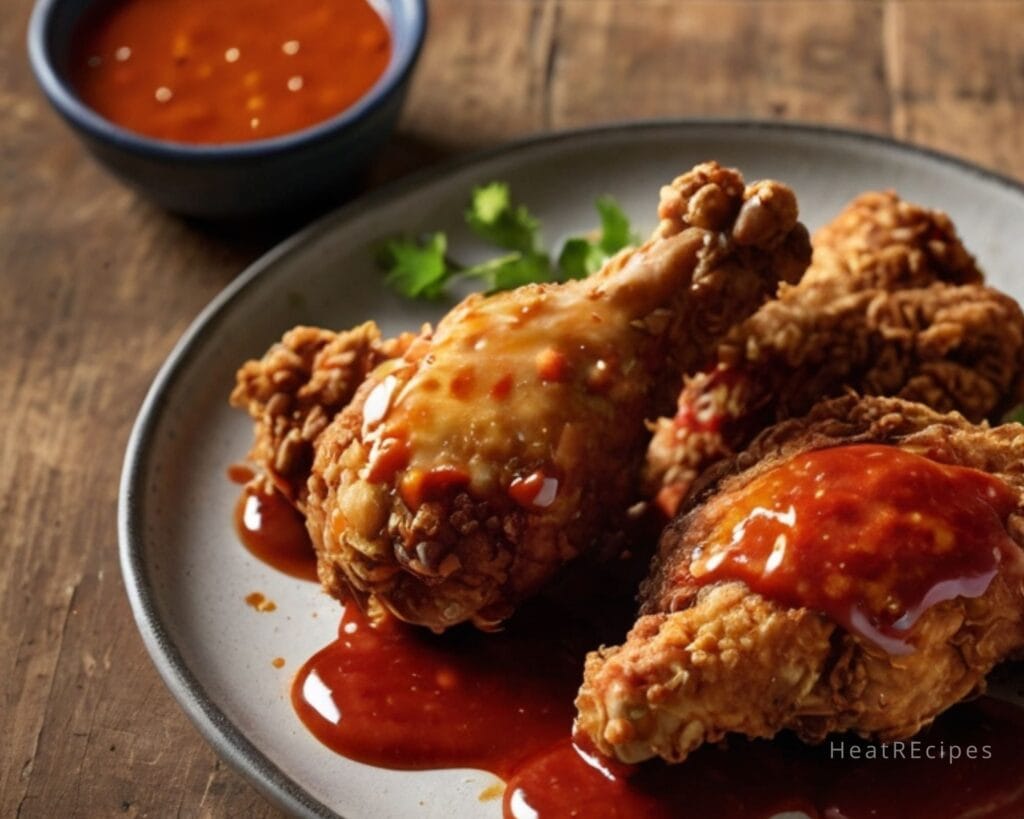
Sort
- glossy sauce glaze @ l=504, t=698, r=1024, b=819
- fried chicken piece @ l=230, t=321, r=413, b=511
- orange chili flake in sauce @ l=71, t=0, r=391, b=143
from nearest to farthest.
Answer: glossy sauce glaze @ l=504, t=698, r=1024, b=819, fried chicken piece @ l=230, t=321, r=413, b=511, orange chili flake in sauce @ l=71, t=0, r=391, b=143

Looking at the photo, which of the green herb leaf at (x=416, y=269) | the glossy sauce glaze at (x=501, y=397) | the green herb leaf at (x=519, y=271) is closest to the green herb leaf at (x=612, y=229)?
the green herb leaf at (x=519, y=271)

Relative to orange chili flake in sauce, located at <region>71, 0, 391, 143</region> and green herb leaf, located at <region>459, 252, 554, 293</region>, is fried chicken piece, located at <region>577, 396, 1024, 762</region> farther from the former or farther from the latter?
orange chili flake in sauce, located at <region>71, 0, 391, 143</region>

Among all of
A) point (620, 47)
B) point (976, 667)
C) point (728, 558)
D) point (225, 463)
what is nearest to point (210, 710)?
point (225, 463)

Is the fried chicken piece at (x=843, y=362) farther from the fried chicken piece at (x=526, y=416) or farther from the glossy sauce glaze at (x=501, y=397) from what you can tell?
the glossy sauce glaze at (x=501, y=397)

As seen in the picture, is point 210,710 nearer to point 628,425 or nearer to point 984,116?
point 628,425

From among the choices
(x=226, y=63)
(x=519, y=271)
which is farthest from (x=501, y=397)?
(x=226, y=63)

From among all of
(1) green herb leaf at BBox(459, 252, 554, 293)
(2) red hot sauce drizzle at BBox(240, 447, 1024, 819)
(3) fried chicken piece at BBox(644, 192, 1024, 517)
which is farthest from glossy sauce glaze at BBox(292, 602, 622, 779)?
(1) green herb leaf at BBox(459, 252, 554, 293)

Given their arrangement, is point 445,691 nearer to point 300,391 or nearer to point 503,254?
point 300,391
